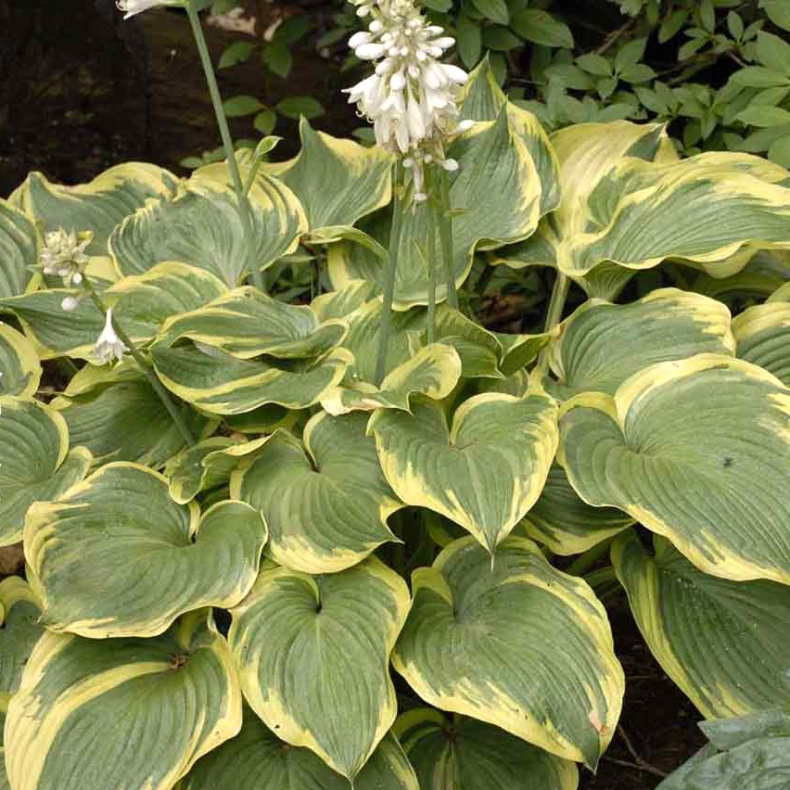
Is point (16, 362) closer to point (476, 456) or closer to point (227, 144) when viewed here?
point (227, 144)

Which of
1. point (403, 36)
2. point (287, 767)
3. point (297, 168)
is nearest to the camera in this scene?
point (403, 36)

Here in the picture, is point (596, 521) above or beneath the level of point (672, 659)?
above

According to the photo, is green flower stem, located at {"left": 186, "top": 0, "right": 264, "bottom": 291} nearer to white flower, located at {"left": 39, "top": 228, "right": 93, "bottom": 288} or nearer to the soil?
white flower, located at {"left": 39, "top": 228, "right": 93, "bottom": 288}

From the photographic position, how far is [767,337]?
2303 mm

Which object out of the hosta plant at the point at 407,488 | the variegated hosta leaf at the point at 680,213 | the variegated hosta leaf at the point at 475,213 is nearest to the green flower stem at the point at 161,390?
the hosta plant at the point at 407,488

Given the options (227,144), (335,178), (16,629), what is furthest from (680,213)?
(16,629)

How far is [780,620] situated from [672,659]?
0.22 meters

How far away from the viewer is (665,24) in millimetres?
3158

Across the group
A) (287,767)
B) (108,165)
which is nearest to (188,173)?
(108,165)

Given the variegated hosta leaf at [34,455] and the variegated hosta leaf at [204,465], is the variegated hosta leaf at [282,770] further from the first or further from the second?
the variegated hosta leaf at [34,455]

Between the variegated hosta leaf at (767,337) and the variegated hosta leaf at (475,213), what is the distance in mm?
515

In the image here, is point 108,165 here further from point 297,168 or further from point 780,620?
point 780,620

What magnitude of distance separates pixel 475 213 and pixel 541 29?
883mm

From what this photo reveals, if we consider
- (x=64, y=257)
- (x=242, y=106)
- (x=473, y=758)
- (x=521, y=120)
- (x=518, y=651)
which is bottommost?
(x=473, y=758)
